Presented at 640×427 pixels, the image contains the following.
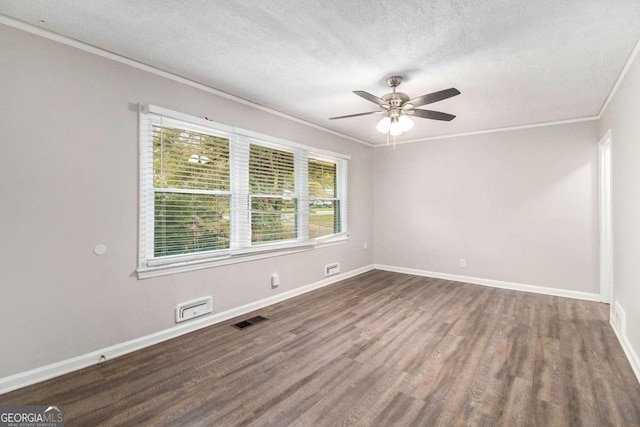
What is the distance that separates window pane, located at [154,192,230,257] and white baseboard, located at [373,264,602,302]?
3643mm

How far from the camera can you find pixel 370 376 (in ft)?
7.55

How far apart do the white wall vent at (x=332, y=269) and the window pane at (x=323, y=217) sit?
0.53 meters

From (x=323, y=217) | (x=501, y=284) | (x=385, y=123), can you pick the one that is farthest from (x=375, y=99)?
(x=501, y=284)

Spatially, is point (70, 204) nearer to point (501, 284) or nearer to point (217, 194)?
point (217, 194)

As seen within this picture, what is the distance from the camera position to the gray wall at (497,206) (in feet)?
13.7

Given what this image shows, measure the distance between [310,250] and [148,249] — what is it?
2326mm

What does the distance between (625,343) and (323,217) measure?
3.65 m

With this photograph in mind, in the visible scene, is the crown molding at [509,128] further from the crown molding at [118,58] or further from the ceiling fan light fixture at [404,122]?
the crown molding at [118,58]

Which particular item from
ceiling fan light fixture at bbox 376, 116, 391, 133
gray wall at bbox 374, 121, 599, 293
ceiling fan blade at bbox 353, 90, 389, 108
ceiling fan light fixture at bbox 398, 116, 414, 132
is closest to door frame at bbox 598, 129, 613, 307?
gray wall at bbox 374, 121, 599, 293

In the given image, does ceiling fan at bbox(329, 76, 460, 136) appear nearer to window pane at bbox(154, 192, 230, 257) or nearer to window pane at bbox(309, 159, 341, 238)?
window pane at bbox(154, 192, 230, 257)

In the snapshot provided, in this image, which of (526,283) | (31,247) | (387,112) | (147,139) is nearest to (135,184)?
(147,139)

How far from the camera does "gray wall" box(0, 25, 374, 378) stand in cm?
209

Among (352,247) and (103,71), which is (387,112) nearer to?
(103,71)

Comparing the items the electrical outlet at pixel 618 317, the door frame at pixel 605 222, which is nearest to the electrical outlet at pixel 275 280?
the electrical outlet at pixel 618 317
